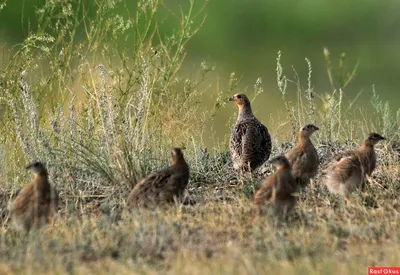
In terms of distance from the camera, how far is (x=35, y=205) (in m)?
6.79

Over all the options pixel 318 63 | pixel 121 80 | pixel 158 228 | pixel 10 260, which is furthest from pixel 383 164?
pixel 318 63

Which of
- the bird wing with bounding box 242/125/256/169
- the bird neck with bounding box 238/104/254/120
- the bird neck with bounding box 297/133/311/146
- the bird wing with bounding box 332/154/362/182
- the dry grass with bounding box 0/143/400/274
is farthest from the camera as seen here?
the bird neck with bounding box 238/104/254/120

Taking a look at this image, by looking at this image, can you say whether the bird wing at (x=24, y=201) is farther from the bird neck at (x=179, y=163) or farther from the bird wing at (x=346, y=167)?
the bird wing at (x=346, y=167)

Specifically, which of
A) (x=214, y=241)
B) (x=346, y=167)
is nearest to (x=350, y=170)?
(x=346, y=167)

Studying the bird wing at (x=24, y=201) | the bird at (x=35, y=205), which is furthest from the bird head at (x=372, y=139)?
the bird wing at (x=24, y=201)

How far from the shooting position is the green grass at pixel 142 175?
5613 millimetres

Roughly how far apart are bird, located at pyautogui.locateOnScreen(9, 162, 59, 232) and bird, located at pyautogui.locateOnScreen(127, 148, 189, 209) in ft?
2.43

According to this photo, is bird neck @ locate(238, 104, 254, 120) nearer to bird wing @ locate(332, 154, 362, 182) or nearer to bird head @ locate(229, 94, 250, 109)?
bird head @ locate(229, 94, 250, 109)

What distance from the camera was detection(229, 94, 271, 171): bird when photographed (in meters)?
9.07

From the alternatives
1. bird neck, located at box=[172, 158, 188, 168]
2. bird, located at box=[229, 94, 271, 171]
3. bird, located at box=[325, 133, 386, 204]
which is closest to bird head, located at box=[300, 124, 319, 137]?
bird, located at box=[325, 133, 386, 204]

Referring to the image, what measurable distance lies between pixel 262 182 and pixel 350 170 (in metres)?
0.83

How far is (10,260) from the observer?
226 inches

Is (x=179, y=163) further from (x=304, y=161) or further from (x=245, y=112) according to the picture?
(x=245, y=112)

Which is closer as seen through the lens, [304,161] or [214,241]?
[214,241]
